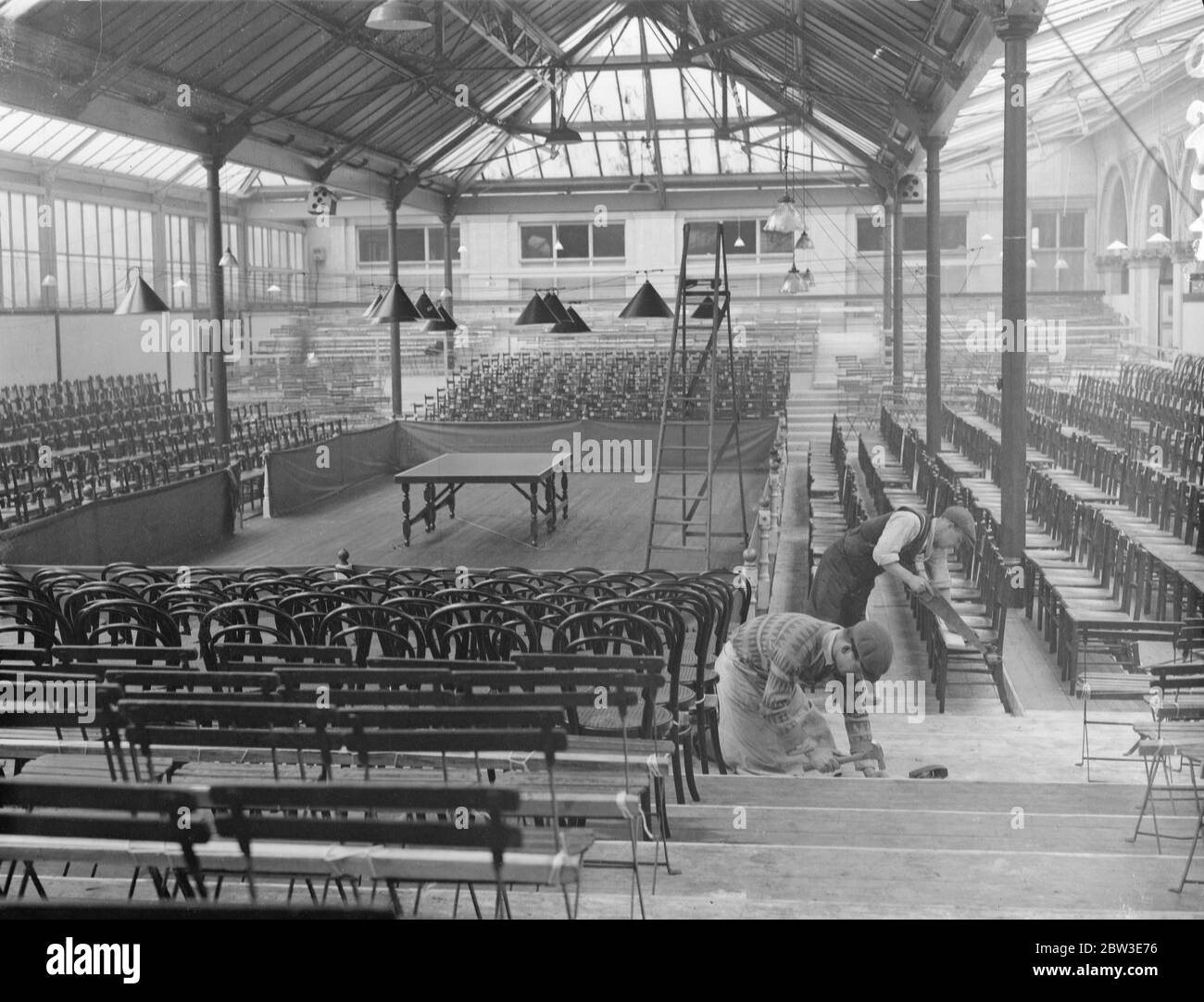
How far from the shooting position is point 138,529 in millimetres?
12625

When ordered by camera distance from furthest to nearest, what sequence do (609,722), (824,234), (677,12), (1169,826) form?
(824,234) < (677,12) < (609,722) < (1169,826)

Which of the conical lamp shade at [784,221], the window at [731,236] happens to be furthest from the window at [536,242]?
the conical lamp shade at [784,221]

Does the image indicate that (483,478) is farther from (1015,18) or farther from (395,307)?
(1015,18)

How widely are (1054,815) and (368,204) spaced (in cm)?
3147

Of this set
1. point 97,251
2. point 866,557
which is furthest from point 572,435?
point 97,251

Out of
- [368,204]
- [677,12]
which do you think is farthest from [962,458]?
[368,204]

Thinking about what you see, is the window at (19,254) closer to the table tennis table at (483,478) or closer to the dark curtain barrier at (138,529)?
the table tennis table at (483,478)

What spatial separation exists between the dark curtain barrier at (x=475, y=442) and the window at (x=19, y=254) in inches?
359

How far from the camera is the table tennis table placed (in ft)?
47.4

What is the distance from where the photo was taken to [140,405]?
84.0ft

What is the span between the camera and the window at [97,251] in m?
27.4

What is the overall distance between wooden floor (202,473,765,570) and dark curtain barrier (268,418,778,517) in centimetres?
35

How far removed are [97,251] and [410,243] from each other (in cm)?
861
